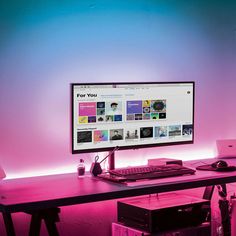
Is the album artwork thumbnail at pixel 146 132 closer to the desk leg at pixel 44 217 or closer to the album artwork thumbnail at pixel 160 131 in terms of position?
the album artwork thumbnail at pixel 160 131

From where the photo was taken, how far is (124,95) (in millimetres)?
3719

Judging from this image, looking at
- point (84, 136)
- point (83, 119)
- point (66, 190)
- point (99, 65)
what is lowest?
point (66, 190)

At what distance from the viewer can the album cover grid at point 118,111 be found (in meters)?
3.58

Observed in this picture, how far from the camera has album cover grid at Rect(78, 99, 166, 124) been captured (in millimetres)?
3576

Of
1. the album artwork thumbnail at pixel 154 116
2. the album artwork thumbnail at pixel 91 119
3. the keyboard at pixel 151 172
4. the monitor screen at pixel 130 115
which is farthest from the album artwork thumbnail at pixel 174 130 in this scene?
the album artwork thumbnail at pixel 91 119

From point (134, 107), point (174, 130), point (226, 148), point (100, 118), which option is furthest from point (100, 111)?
point (226, 148)

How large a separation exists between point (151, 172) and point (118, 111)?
1.58 ft

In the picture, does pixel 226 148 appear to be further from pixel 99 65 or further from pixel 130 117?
pixel 99 65

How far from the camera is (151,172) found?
11.3 ft

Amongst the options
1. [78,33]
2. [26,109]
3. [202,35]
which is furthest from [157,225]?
[202,35]

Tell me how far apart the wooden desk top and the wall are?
11.7 inches

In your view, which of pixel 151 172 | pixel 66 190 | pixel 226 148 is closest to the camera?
pixel 66 190

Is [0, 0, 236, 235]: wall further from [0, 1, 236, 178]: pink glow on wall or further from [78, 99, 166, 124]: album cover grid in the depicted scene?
[78, 99, 166, 124]: album cover grid

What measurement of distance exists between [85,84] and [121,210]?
826 mm
